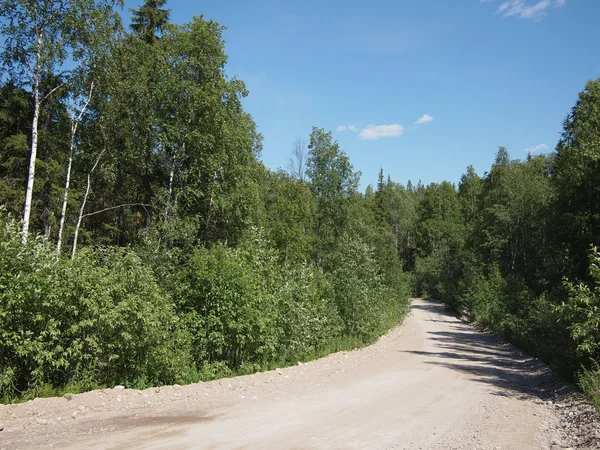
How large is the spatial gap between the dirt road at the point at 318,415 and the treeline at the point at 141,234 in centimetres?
134

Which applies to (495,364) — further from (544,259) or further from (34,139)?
(34,139)

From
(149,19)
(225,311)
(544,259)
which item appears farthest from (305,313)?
(149,19)

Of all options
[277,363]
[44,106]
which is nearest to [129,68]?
[44,106]

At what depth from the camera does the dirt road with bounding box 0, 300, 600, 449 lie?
6285 millimetres

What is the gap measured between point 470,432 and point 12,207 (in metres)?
17.9

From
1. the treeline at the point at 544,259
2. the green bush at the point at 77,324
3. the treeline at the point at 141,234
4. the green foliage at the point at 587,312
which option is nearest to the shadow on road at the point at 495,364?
the treeline at the point at 544,259

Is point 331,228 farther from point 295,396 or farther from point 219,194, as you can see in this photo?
point 295,396

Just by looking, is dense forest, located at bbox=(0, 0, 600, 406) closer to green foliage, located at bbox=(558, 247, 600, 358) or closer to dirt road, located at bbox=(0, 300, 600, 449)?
green foliage, located at bbox=(558, 247, 600, 358)

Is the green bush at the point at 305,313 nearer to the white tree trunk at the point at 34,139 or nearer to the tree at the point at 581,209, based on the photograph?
the white tree trunk at the point at 34,139

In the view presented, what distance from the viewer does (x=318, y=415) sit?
308 inches

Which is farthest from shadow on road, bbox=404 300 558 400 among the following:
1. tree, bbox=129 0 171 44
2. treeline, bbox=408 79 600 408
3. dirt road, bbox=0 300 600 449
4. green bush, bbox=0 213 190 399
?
tree, bbox=129 0 171 44

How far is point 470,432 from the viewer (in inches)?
283

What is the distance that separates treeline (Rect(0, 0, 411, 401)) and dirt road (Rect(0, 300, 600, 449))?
134 cm

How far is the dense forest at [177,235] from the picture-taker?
8.88m
